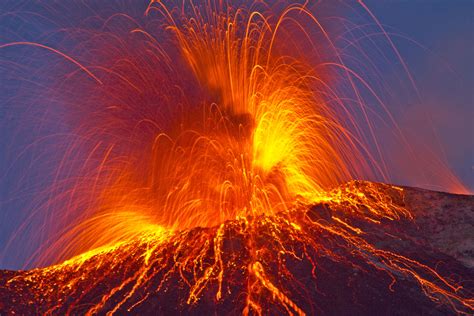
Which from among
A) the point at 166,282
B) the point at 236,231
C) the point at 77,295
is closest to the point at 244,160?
the point at 236,231

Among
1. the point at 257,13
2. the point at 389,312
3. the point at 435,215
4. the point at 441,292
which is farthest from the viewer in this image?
the point at 257,13

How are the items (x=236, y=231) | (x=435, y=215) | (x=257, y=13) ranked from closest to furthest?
(x=236, y=231) → (x=435, y=215) → (x=257, y=13)

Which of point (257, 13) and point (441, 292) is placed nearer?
point (441, 292)

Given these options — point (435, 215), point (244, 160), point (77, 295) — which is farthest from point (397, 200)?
point (77, 295)

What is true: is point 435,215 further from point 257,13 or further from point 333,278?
point 257,13

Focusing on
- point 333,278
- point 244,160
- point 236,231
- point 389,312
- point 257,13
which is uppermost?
point 257,13

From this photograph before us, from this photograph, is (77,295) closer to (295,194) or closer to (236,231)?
(236,231)

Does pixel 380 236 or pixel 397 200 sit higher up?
pixel 397 200
